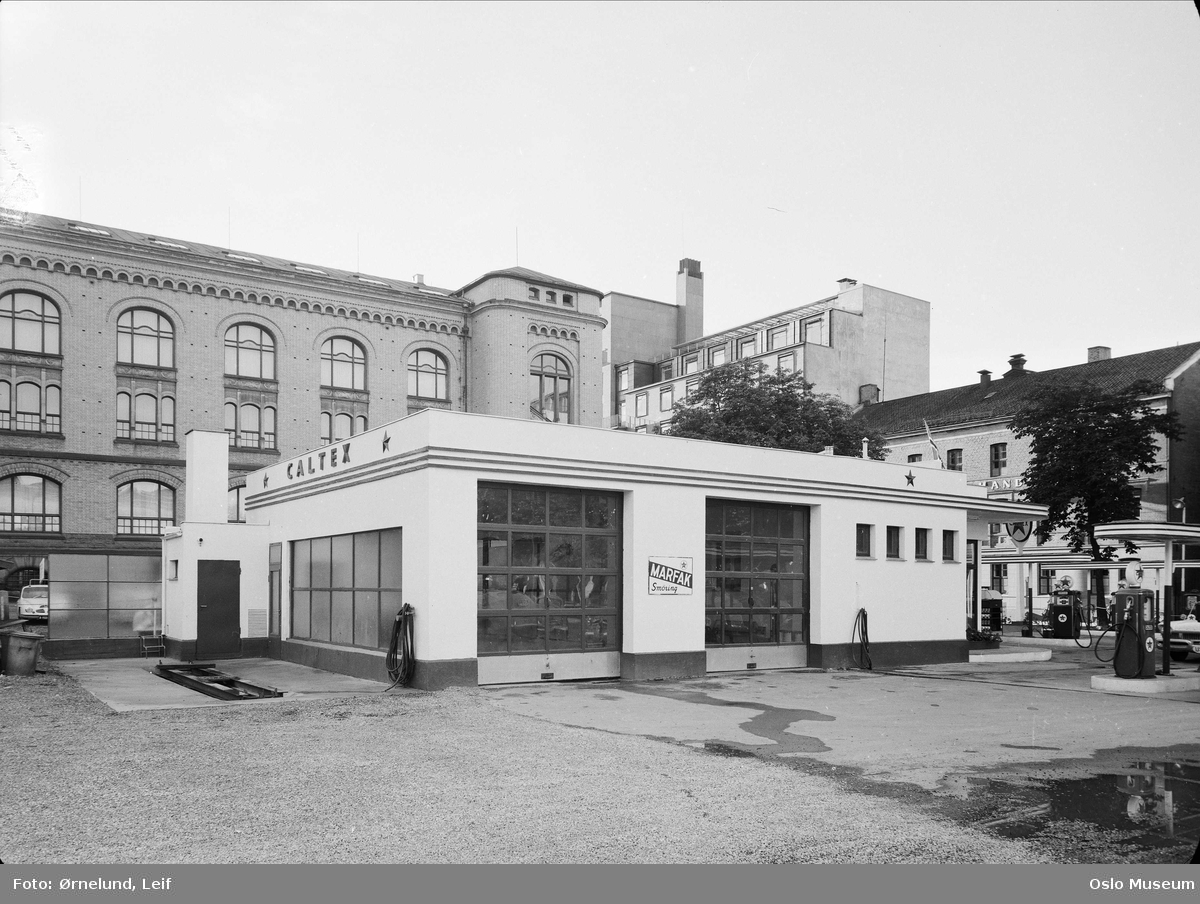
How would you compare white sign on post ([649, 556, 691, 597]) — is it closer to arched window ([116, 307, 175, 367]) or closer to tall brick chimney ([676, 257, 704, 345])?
arched window ([116, 307, 175, 367])

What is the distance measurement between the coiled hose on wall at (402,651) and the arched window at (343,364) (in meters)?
28.1

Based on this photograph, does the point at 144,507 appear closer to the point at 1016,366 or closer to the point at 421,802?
the point at 421,802

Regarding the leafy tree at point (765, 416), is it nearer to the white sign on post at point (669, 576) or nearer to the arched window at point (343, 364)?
the arched window at point (343, 364)

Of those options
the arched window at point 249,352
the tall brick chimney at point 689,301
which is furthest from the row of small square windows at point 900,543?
the tall brick chimney at point 689,301

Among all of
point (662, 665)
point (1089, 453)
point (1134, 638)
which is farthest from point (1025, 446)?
point (662, 665)

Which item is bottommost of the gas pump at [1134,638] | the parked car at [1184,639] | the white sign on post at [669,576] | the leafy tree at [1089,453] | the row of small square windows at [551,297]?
the parked car at [1184,639]

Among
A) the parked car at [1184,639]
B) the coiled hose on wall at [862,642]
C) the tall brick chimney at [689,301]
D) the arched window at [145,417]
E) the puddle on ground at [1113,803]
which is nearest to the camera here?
the puddle on ground at [1113,803]

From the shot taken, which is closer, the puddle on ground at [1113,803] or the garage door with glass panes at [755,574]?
the puddle on ground at [1113,803]

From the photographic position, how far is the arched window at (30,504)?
36.1 m

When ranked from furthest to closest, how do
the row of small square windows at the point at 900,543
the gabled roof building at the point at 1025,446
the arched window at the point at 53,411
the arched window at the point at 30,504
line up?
the gabled roof building at the point at 1025,446 < the arched window at the point at 53,411 < the arched window at the point at 30,504 < the row of small square windows at the point at 900,543

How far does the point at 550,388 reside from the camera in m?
47.8

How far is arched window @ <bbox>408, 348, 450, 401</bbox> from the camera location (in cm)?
4575

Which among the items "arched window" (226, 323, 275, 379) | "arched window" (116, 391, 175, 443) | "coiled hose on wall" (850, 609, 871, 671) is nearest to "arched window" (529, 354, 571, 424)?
"arched window" (226, 323, 275, 379)
